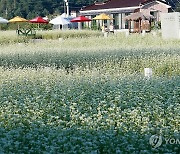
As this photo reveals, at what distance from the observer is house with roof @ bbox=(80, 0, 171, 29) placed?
2002 inches

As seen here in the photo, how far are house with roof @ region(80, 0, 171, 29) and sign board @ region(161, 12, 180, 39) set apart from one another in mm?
20699

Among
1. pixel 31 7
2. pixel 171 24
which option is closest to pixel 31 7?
pixel 31 7

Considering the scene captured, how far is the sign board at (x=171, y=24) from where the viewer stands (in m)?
28.6

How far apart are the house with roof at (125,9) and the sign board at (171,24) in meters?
20.7

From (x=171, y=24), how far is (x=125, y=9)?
23.6m

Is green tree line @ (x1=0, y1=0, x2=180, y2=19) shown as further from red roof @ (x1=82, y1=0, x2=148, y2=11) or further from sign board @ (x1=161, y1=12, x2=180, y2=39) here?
sign board @ (x1=161, y1=12, x2=180, y2=39)

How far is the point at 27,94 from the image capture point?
9.25 meters

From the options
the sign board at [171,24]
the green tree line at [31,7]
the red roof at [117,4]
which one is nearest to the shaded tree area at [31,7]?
the green tree line at [31,7]

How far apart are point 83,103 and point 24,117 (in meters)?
1.40

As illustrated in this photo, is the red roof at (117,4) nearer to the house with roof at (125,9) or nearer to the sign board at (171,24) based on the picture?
the house with roof at (125,9)

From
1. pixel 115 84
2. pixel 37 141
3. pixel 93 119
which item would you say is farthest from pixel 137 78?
pixel 37 141

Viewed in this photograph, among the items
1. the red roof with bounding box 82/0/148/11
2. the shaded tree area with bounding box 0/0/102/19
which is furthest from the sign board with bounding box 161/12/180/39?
the shaded tree area with bounding box 0/0/102/19

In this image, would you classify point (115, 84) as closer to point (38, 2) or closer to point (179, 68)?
point (179, 68)

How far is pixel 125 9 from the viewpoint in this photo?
5231cm
